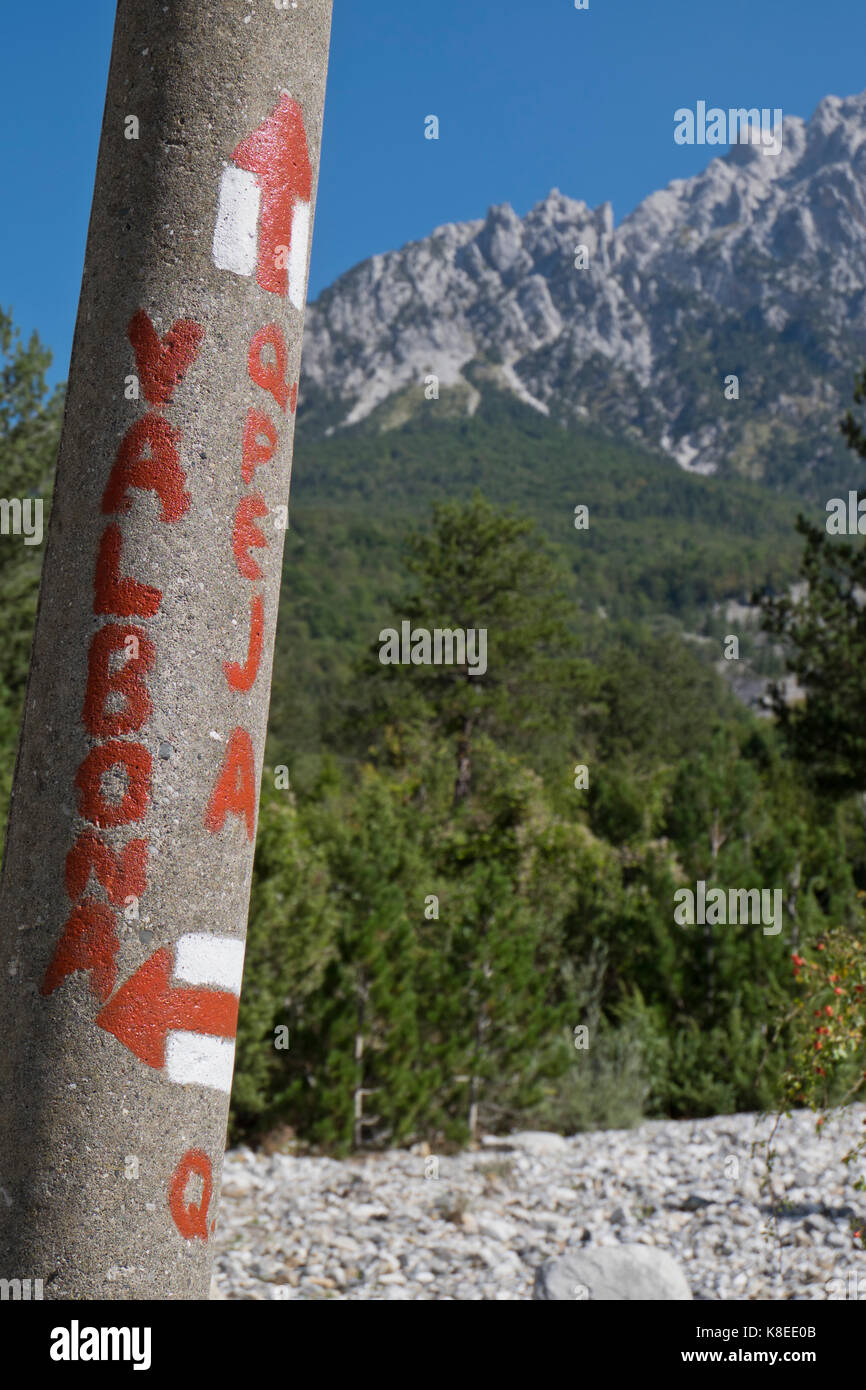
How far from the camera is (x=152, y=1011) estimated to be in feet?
6.10

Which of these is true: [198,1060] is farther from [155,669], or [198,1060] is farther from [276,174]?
[276,174]

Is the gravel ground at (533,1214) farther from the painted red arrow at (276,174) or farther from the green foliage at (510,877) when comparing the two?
the painted red arrow at (276,174)

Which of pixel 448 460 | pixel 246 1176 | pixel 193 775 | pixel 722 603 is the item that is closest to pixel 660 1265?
pixel 246 1176

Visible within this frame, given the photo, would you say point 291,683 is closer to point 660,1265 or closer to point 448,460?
point 660,1265

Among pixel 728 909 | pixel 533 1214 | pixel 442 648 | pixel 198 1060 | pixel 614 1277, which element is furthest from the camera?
pixel 442 648

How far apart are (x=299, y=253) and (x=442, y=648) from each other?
24.7m

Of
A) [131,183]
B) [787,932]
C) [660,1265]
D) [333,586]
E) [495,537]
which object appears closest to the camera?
[131,183]

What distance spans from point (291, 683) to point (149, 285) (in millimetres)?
48002

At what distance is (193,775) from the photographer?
1.94 metres

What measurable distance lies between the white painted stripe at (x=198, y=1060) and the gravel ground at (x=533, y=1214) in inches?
148
